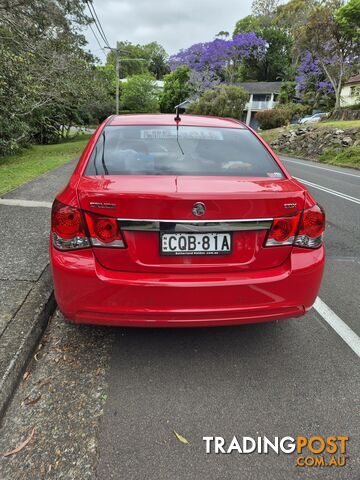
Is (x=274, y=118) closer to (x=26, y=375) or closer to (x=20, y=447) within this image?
(x=26, y=375)

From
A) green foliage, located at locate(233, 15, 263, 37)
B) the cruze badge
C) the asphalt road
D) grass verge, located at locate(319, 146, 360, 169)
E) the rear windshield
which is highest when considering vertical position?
green foliage, located at locate(233, 15, 263, 37)

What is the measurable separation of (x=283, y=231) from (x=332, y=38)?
1256 inches

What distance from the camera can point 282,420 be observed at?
2186mm

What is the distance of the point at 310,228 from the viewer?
2.46 meters

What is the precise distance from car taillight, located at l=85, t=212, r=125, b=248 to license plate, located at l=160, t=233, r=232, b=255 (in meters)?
0.27

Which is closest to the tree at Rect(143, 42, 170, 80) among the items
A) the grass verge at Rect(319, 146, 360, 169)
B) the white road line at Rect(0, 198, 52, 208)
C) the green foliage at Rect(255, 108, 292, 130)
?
the green foliage at Rect(255, 108, 292, 130)

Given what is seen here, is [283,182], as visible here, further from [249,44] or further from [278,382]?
[249,44]

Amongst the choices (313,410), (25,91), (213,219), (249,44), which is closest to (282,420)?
(313,410)

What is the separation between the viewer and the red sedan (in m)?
2.22

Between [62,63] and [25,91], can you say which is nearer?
[25,91]

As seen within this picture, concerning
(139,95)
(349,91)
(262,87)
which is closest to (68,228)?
(349,91)

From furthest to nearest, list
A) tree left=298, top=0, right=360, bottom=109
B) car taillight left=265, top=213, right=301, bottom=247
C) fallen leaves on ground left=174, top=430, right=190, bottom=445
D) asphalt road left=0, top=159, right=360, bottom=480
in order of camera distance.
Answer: tree left=298, top=0, right=360, bottom=109
car taillight left=265, top=213, right=301, bottom=247
fallen leaves on ground left=174, top=430, right=190, bottom=445
asphalt road left=0, top=159, right=360, bottom=480

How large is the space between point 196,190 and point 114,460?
1514 mm

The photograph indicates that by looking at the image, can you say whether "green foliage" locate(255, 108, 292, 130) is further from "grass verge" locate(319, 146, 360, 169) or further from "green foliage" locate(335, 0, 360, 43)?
"grass verge" locate(319, 146, 360, 169)
